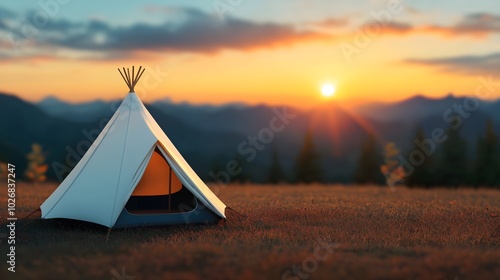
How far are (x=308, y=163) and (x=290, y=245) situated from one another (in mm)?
41789

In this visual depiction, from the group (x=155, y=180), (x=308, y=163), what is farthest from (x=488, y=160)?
(x=155, y=180)

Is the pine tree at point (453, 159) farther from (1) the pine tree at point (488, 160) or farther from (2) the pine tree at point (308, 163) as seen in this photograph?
(2) the pine tree at point (308, 163)

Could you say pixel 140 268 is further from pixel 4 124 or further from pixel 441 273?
pixel 4 124

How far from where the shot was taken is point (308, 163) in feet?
168

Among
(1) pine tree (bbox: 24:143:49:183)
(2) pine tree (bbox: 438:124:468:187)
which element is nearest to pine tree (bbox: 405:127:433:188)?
(2) pine tree (bbox: 438:124:468:187)

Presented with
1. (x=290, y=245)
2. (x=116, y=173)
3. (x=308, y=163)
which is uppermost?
(x=116, y=173)

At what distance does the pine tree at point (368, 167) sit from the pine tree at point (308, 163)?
4.53 m

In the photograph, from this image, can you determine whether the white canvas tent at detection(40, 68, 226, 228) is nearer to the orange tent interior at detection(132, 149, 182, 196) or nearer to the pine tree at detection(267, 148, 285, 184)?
the orange tent interior at detection(132, 149, 182, 196)

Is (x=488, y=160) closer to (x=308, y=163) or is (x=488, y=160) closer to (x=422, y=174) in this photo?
(x=422, y=174)

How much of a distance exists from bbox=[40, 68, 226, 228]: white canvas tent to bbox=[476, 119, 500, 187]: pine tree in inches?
1431

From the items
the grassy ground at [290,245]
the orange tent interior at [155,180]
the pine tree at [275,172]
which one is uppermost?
the orange tent interior at [155,180]

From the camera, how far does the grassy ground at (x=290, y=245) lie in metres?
7.75

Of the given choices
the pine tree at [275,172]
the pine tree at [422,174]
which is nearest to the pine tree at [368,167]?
the pine tree at [422,174]

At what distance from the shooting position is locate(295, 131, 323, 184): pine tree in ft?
166
